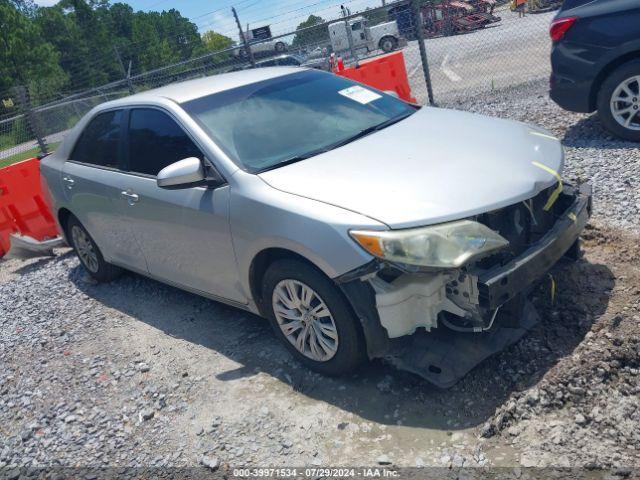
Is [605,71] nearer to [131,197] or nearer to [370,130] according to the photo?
[370,130]

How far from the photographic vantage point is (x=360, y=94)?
4.47 meters

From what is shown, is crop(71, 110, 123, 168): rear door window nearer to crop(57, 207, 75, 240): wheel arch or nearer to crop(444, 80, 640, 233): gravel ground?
crop(57, 207, 75, 240): wheel arch

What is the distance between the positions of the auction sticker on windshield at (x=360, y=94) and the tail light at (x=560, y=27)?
2923 mm

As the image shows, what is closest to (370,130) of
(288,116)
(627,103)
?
(288,116)

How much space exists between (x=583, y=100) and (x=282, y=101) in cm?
381

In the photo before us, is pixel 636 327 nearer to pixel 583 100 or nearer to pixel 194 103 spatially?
pixel 194 103

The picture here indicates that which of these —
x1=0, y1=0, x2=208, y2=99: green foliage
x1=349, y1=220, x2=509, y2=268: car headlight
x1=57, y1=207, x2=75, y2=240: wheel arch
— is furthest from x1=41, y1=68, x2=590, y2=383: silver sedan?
x1=0, y1=0, x2=208, y2=99: green foliage

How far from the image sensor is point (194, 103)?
4.06 metres

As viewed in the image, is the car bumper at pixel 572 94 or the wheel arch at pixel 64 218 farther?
the car bumper at pixel 572 94

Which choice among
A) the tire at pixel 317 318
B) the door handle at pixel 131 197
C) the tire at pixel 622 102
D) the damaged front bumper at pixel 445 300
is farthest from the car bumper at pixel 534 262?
Result: the tire at pixel 622 102

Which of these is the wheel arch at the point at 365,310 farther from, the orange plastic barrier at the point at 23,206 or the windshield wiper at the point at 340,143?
the orange plastic barrier at the point at 23,206

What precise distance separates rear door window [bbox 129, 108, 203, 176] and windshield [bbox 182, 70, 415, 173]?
175 mm

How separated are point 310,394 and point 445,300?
3.27 feet

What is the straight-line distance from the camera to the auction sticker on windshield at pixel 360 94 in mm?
4383
